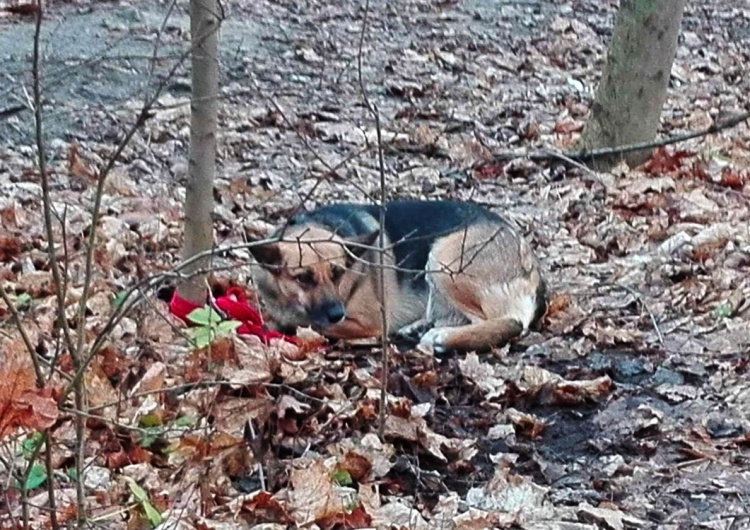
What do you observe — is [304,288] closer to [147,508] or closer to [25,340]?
[147,508]

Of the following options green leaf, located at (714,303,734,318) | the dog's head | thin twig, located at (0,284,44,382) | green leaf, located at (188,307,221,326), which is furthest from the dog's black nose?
thin twig, located at (0,284,44,382)

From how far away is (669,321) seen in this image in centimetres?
651

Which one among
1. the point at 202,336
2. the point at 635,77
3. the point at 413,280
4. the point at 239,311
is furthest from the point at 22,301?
the point at 635,77

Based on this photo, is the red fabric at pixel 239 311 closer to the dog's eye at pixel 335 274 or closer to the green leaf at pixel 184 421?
the dog's eye at pixel 335 274

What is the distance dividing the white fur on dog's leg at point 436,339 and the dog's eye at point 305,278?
70 centimetres

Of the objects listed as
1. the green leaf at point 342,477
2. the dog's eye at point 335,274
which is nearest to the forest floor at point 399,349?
the green leaf at point 342,477

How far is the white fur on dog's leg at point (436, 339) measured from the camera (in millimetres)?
6281

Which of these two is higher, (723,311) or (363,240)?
(363,240)

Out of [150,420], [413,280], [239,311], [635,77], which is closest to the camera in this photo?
[150,420]

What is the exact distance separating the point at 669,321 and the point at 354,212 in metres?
1.89

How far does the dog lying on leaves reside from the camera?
21.4ft

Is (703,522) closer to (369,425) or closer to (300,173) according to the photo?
(369,425)

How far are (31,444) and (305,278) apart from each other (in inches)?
102

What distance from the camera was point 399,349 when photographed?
6.55 meters
